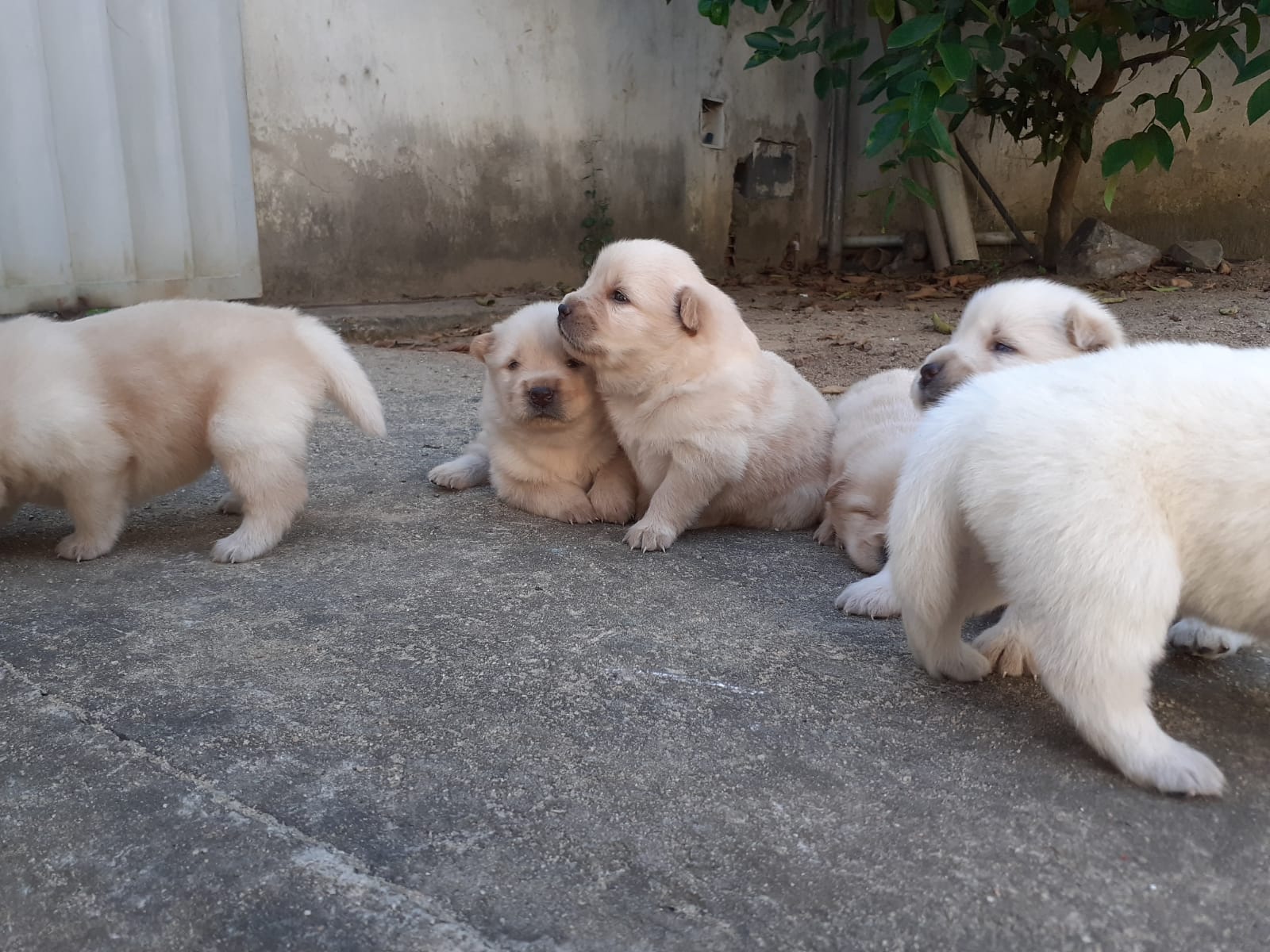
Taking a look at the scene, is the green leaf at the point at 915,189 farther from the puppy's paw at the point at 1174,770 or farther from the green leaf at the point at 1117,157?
the puppy's paw at the point at 1174,770

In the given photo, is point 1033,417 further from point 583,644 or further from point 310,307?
point 310,307

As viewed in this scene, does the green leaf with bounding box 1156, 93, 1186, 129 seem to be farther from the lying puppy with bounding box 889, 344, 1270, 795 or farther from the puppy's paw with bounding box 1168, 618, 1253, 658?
the lying puppy with bounding box 889, 344, 1270, 795

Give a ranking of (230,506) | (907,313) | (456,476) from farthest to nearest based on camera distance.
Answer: (907,313), (456,476), (230,506)

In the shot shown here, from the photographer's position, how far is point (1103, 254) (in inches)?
335

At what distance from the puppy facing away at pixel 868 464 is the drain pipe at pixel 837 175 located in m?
6.95

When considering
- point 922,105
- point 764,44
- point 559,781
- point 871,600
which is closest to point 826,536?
point 871,600

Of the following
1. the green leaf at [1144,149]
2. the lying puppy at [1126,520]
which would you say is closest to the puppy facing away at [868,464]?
the lying puppy at [1126,520]

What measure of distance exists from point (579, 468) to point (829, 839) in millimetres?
2280

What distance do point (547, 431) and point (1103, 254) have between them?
6433 millimetres

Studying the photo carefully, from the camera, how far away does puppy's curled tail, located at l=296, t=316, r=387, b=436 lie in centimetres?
331

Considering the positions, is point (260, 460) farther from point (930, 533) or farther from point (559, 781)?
point (930, 533)

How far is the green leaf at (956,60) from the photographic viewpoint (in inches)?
229

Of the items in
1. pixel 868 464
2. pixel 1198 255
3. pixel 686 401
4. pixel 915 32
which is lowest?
pixel 868 464

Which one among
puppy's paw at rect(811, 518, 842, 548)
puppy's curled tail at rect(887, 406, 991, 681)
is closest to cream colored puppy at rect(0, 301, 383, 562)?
puppy's paw at rect(811, 518, 842, 548)
